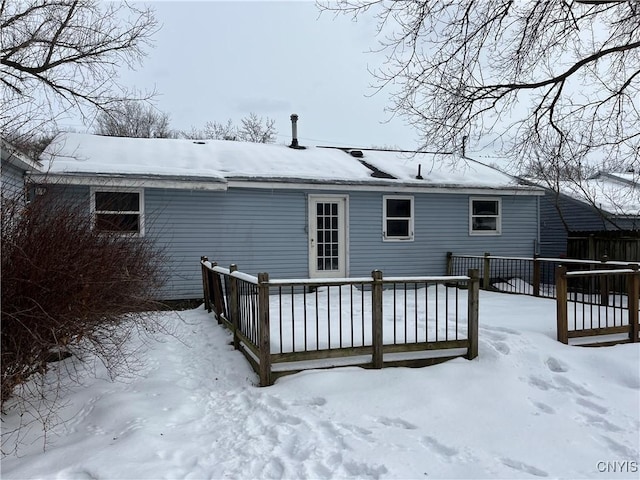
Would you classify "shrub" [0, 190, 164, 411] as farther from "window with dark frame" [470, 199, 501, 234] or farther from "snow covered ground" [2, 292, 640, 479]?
"window with dark frame" [470, 199, 501, 234]

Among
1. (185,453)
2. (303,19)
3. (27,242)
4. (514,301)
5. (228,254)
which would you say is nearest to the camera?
(185,453)

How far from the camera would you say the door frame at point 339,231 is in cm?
1019

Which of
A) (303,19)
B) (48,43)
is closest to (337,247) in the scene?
(303,19)

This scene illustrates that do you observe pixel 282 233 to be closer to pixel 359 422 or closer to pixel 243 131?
pixel 359 422

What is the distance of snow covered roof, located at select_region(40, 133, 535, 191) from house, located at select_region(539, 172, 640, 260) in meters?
3.23

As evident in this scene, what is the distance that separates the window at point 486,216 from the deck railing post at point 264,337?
28.9 feet

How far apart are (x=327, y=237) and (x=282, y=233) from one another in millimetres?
1161

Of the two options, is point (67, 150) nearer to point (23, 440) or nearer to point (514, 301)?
point (23, 440)

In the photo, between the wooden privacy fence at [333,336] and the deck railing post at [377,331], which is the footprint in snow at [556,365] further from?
the deck railing post at [377,331]

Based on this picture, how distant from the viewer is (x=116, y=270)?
14.0 feet

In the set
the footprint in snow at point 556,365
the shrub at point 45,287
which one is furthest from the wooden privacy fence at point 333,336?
the shrub at point 45,287

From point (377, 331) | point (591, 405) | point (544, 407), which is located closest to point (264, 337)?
point (377, 331)

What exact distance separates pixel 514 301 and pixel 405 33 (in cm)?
553

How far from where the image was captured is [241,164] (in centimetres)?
1043
